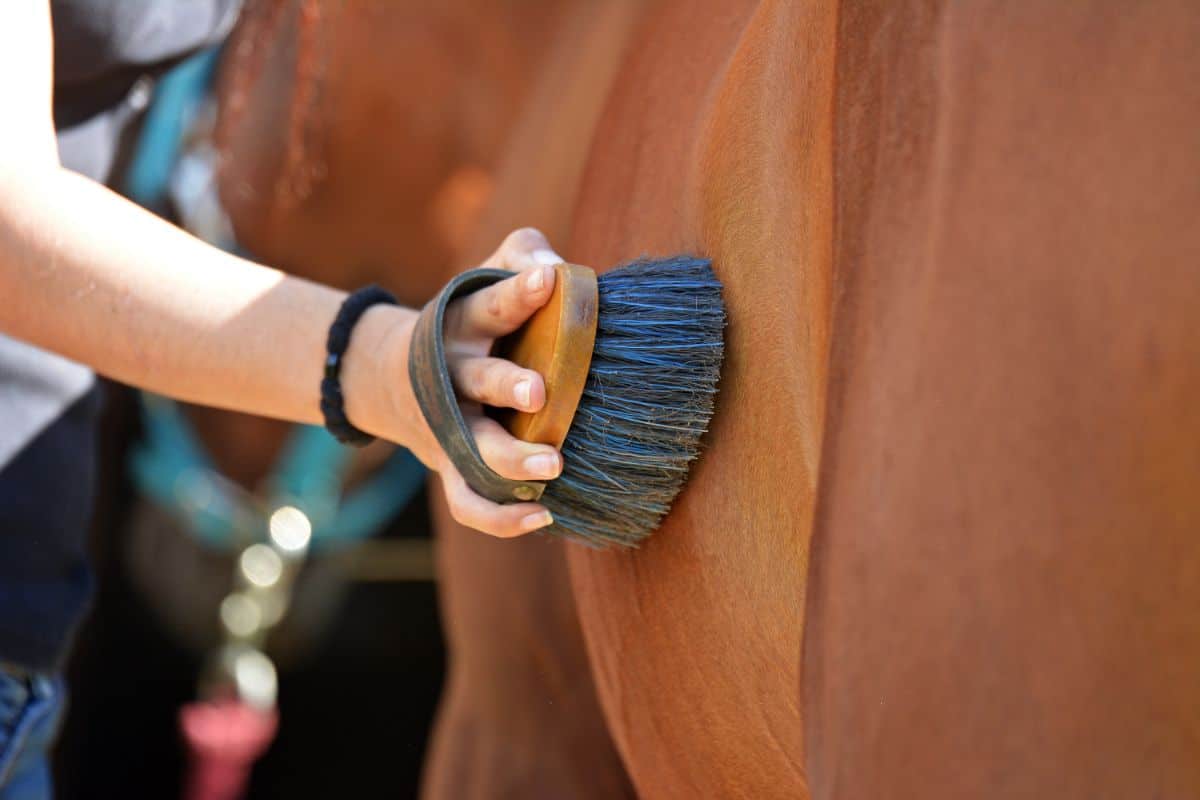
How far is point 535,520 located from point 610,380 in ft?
0.25

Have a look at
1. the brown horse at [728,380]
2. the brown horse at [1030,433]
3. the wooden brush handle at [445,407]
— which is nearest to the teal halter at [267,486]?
the brown horse at [728,380]

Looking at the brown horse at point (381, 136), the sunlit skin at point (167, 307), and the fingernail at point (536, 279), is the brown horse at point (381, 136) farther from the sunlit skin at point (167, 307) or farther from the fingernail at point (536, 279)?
the fingernail at point (536, 279)

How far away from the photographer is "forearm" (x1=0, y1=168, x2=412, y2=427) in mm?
591

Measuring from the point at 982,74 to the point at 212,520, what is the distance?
54.4 inches

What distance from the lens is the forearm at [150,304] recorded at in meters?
0.59

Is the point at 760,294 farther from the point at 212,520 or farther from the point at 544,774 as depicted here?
the point at 212,520

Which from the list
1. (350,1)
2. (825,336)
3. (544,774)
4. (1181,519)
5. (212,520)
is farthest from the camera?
(212,520)

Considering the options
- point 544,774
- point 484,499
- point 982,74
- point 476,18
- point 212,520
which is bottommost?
point 544,774

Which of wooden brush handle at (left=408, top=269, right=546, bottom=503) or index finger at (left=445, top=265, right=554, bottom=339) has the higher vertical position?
index finger at (left=445, top=265, right=554, bottom=339)

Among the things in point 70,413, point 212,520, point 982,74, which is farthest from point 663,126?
point 212,520

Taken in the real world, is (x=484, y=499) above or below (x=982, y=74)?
below

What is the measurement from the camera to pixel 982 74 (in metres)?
0.39

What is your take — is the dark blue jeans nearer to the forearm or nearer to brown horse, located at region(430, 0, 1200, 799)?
the forearm

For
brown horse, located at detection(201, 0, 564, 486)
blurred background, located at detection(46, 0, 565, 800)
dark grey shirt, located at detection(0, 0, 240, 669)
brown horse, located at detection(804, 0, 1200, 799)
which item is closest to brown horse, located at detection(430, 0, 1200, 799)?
brown horse, located at detection(804, 0, 1200, 799)
